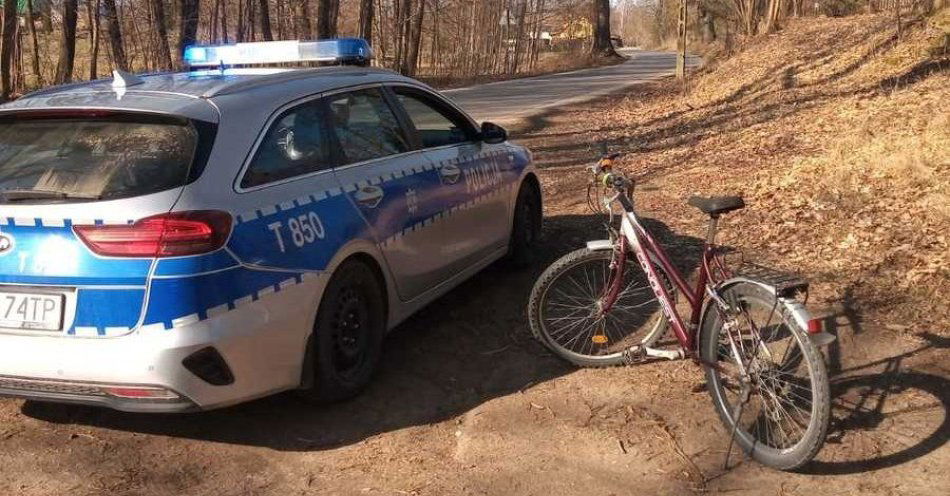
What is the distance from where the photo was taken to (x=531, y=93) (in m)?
24.2

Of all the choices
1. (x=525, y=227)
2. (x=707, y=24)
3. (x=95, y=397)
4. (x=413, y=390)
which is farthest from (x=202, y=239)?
(x=707, y=24)

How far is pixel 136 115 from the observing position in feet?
12.1

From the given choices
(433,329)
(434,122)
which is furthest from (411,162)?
(433,329)

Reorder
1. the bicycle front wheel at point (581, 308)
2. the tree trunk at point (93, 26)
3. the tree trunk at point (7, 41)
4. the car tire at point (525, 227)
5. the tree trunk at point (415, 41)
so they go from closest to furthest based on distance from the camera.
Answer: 1. the bicycle front wheel at point (581, 308)
2. the car tire at point (525, 227)
3. the tree trunk at point (7, 41)
4. the tree trunk at point (93, 26)
5. the tree trunk at point (415, 41)

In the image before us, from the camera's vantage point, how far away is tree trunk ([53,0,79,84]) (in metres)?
21.0

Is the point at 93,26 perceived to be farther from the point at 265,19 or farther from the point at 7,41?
the point at 7,41

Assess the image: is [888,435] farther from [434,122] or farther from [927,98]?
[927,98]

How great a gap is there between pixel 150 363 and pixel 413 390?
1469mm

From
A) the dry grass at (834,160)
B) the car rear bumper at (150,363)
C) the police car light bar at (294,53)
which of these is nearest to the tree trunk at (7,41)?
the dry grass at (834,160)

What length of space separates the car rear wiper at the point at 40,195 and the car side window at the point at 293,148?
0.62 meters

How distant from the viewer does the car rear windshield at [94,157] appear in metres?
3.45

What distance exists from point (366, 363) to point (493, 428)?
74 centimetres

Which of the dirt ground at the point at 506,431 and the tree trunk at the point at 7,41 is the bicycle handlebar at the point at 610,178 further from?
the tree trunk at the point at 7,41

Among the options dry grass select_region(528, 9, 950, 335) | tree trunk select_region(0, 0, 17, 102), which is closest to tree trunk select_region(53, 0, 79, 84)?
tree trunk select_region(0, 0, 17, 102)
